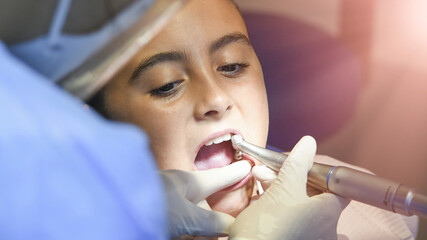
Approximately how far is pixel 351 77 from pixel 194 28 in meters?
0.70

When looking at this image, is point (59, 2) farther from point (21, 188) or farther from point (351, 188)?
point (351, 188)

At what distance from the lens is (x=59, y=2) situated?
0.61 metres

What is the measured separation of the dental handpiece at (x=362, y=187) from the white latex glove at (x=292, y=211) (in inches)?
1.1

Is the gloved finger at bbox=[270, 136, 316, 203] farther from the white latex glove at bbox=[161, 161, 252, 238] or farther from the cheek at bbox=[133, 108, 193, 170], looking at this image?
the cheek at bbox=[133, 108, 193, 170]

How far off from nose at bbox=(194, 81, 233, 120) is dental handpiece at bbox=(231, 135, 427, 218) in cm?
12

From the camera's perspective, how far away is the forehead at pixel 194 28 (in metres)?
1.04

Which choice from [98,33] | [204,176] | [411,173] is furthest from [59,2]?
[411,173]

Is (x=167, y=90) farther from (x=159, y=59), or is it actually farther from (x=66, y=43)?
(x=66, y=43)

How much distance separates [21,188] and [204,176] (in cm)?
48

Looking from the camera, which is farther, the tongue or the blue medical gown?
the tongue

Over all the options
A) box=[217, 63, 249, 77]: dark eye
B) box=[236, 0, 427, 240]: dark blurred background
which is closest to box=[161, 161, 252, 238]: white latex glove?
box=[217, 63, 249, 77]: dark eye

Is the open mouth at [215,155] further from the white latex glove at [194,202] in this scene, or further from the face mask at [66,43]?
the face mask at [66,43]

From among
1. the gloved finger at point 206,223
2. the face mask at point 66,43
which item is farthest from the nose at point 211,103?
the face mask at point 66,43

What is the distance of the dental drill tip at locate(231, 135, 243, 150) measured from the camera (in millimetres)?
1054
